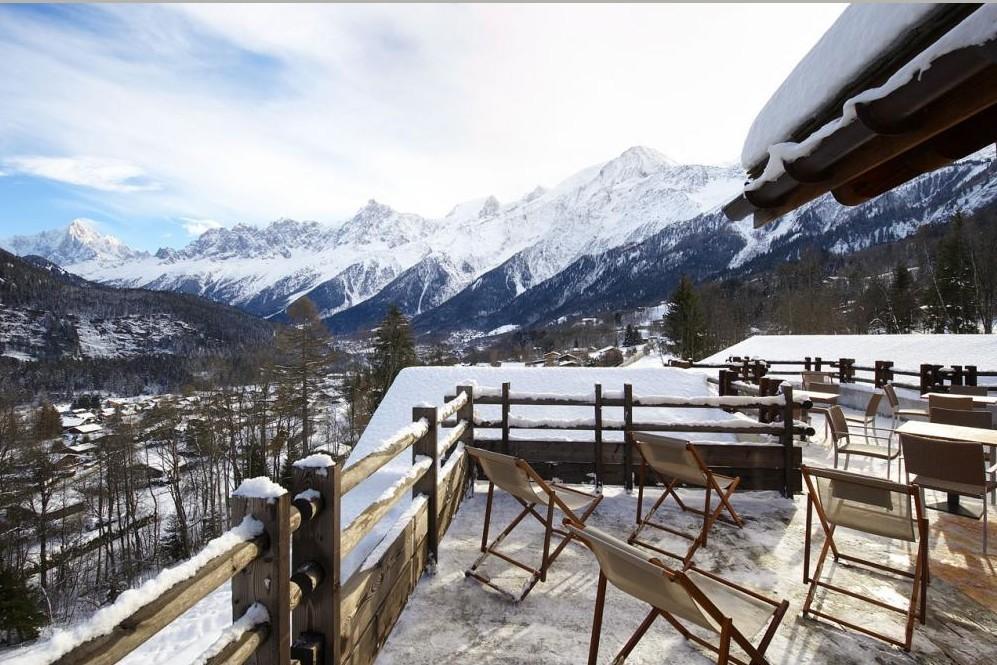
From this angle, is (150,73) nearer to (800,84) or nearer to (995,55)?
(800,84)

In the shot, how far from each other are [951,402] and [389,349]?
28.6 meters

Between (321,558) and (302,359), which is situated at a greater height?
(321,558)

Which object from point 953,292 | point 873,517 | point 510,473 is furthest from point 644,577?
point 953,292

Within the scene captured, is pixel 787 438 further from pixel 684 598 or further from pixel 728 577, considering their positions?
pixel 684 598

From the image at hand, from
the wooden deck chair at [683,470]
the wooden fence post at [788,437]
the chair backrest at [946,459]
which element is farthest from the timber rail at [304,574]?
the chair backrest at [946,459]

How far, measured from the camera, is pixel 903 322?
3469 centimetres

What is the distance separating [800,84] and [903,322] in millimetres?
41369

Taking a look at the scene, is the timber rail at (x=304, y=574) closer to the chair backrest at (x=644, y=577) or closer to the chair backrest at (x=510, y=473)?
the chair backrest at (x=510, y=473)

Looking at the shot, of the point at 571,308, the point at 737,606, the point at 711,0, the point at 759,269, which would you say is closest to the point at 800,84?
the point at 711,0

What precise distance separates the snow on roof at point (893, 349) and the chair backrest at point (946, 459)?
14.7 metres

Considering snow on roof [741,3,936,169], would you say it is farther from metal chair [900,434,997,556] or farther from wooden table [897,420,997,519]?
wooden table [897,420,997,519]

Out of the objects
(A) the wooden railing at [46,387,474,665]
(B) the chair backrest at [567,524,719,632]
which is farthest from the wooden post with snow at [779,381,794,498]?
(A) the wooden railing at [46,387,474,665]

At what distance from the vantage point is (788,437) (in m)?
5.10

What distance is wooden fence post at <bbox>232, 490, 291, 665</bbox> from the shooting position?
1660mm
